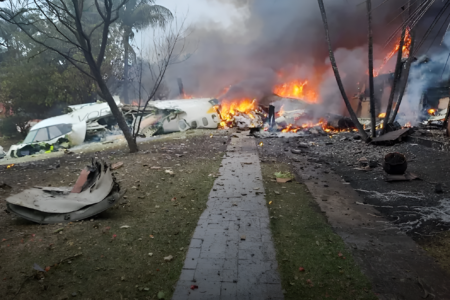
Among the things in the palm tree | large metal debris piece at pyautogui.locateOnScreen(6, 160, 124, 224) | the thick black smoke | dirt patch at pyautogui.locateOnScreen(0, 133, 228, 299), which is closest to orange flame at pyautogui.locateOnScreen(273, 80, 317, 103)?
the thick black smoke

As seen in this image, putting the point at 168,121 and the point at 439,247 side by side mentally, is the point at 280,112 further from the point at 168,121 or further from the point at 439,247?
the point at 439,247

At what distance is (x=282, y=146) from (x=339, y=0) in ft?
47.2

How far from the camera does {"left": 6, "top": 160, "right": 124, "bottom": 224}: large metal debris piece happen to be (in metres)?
3.29

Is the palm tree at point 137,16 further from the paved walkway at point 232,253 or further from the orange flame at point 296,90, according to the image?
the paved walkway at point 232,253

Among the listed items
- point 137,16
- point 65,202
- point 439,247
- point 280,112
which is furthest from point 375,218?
point 137,16

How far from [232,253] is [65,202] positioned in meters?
2.36

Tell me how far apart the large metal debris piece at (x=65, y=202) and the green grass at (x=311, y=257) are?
2.30 metres

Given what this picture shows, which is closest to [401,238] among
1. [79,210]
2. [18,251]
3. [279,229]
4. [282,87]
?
[279,229]

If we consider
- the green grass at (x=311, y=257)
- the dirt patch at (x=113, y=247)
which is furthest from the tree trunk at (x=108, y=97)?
the green grass at (x=311, y=257)

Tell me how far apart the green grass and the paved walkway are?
139mm

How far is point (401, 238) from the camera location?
10.4ft

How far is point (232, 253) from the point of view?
Answer: 2852 millimetres

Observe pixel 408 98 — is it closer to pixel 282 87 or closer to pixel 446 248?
pixel 282 87

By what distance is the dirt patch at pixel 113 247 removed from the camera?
2311mm
